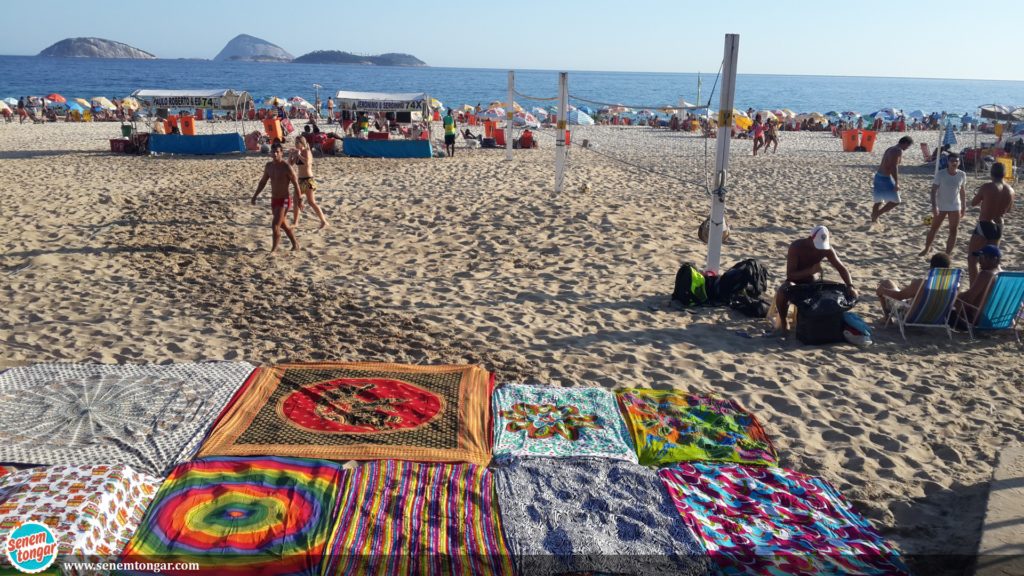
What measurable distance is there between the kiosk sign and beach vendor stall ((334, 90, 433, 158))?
566 inches

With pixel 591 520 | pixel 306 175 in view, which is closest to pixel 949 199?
pixel 591 520

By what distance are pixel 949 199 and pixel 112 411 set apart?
28.7 ft

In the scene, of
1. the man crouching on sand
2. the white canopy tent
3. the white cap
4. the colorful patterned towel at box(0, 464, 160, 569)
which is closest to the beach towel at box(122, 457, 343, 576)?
the colorful patterned towel at box(0, 464, 160, 569)

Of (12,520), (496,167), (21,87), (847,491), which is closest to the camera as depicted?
(12,520)

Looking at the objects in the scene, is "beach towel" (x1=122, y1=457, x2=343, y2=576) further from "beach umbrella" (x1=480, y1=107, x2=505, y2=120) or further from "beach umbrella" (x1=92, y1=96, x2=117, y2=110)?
"beach umbrella" (x1=92, y1=96, x2=117, y2=110)

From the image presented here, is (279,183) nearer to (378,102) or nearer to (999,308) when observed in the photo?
(999,308)

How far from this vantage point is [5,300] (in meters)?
6.27

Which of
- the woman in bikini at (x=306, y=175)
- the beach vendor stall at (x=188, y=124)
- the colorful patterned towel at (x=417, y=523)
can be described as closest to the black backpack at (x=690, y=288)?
the colorful patterned towel at (x=417, y=523)

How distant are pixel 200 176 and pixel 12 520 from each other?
38.5 ft

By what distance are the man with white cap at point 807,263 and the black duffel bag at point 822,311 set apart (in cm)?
8

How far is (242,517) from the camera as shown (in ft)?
10.1

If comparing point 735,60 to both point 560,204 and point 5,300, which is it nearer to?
point 560,204

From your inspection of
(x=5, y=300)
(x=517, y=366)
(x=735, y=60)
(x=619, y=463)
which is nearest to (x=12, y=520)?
(x=619, y=463)

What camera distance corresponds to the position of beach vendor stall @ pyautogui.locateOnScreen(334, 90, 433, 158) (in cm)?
1652
